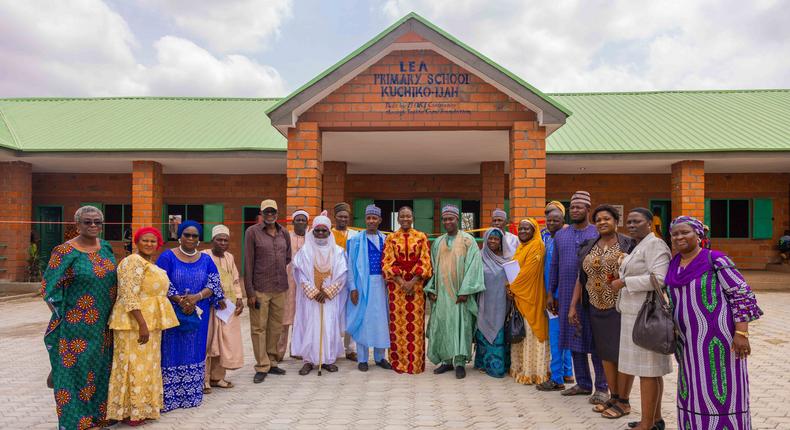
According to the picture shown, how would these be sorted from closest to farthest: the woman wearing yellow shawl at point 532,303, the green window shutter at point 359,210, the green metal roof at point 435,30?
the woman wearing yellow shawl at point 532,303 → the green metal roof at point 435,30 → the green window shutter at point 359,210

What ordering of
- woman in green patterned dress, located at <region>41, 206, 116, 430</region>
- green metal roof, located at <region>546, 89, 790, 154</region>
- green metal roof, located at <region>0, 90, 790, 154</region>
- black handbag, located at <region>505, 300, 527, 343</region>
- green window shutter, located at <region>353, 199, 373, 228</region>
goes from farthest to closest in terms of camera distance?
1. green window shutter, located at <region>353, 199, 373, 228</region>
2. green metal roof, located at <region>0, 90, 790, 154</region>
3. green metal roof, located at <region>546, 89, 790, 154</region>
4. black handbag, located at <region>505, 300, 527, 343</region>
5. woman in green patterned dress, located at <region>41, 206, 116, 430</region>

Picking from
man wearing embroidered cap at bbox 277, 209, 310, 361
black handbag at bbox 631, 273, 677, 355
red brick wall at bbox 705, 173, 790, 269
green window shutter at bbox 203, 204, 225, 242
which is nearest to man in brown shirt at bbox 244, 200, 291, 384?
man wearing embroidered cap at bbox 277, 209, 310, 361

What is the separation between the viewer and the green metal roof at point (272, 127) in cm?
1097

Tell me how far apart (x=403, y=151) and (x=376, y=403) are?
6567 mm

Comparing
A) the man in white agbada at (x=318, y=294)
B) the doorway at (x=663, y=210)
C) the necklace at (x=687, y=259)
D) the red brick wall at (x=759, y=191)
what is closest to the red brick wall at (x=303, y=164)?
the man in white agbada at (x=318, y=294)

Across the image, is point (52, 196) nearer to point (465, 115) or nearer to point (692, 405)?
point (465, 115)

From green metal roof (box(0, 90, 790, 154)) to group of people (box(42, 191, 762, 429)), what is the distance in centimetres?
584

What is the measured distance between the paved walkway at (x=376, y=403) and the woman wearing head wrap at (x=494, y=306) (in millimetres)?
185

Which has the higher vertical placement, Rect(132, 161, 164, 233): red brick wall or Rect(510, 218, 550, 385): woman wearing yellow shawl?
Rect(132, 161, 164, 233): red brick wall

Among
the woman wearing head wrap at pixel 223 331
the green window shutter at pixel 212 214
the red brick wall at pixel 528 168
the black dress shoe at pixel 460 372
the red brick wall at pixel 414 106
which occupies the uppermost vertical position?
the red brick wall at pixel 414 106

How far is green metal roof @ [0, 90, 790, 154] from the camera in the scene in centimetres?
1097

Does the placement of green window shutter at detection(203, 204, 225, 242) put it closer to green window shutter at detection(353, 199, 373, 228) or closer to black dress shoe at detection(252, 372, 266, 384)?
green window shutter at detection(353, 199, 373, 228)

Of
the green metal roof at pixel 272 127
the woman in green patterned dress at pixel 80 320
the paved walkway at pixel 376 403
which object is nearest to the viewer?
the woman in green patterned dress at pixel 80 320

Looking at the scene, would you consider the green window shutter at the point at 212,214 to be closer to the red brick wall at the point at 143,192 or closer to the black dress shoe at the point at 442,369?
the red brick wall at the point at 143,192
